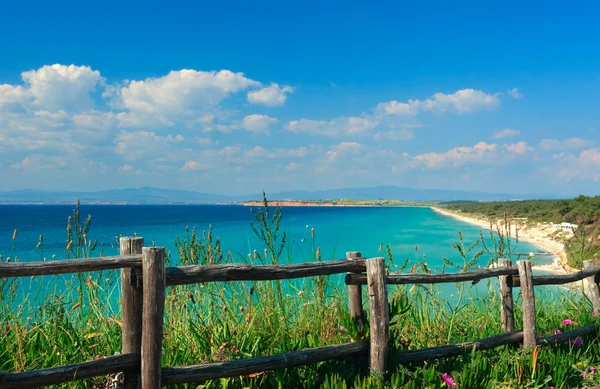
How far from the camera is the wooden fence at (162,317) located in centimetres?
369

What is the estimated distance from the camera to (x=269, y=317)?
5449mm

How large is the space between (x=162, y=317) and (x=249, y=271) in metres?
0.82

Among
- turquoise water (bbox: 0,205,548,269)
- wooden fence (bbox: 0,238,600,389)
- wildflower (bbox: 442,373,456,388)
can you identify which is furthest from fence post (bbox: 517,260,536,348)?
turquoise water (bbox: 0,205,548,269)

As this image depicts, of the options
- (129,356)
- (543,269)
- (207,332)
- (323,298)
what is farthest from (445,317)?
(543,269)

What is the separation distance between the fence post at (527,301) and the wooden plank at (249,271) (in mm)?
2241

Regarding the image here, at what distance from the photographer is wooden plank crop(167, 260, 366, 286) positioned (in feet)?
13.1

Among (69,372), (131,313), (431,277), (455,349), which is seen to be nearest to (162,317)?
(131,313)

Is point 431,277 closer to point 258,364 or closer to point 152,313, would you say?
point 258,364

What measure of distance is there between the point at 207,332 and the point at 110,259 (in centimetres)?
170

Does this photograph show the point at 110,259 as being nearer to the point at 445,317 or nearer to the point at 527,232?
the point at 445,317

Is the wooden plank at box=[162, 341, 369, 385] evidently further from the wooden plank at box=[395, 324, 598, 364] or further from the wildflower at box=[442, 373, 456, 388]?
the wildflower at box=[442, 373, 456, 388]

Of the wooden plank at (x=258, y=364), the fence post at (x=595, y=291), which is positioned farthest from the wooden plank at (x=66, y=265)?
the fence post at (x=595, y=291)

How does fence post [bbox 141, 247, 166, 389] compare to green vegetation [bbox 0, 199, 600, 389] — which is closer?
fence post [bbox 141, 247, 166, 389]

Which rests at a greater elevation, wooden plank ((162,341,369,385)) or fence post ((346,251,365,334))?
fence post ((346,251,365,334))
